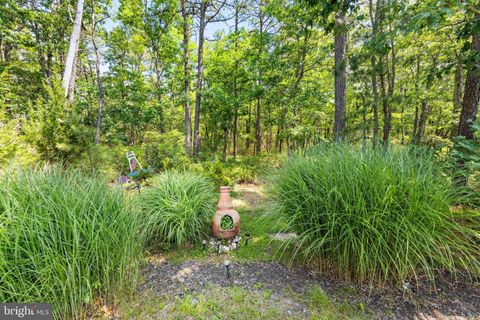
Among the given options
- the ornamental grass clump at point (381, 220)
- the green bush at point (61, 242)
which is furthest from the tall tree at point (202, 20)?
the ornamental grass clump at point (381, 220)

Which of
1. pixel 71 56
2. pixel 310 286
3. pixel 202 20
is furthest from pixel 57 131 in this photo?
pixel 202 20

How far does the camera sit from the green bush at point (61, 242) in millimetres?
1113

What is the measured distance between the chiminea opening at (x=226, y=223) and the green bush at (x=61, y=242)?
1.12 meters

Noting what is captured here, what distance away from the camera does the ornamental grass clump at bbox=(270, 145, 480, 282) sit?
1.40 metres

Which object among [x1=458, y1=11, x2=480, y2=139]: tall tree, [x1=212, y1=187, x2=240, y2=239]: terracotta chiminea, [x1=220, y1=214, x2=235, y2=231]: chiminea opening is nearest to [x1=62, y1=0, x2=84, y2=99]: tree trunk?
[x1=212, y1=187, x2=240, y2=239]: terracotta chiminea

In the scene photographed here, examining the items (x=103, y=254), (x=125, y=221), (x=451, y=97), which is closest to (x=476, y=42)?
(x=125, y=221)

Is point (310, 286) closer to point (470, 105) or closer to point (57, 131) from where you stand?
point (470, 105)

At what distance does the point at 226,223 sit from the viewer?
2570 millimetres

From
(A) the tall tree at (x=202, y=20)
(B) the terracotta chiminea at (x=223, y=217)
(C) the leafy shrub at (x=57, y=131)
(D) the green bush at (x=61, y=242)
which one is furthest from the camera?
(A) the tall tree at (x=202, y=20)

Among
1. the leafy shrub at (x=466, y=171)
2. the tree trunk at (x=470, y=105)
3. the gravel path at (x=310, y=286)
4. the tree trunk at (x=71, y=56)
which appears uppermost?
the tree trunk at (x=71, y=56)

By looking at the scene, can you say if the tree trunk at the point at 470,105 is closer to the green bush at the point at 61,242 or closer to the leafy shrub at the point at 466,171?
Result: the leafy shrub at the point at 466,171

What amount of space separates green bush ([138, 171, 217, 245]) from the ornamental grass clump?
123 cm

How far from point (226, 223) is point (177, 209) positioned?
66 centimetres

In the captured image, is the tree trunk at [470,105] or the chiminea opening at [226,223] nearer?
the tree trunk at [470,105]
